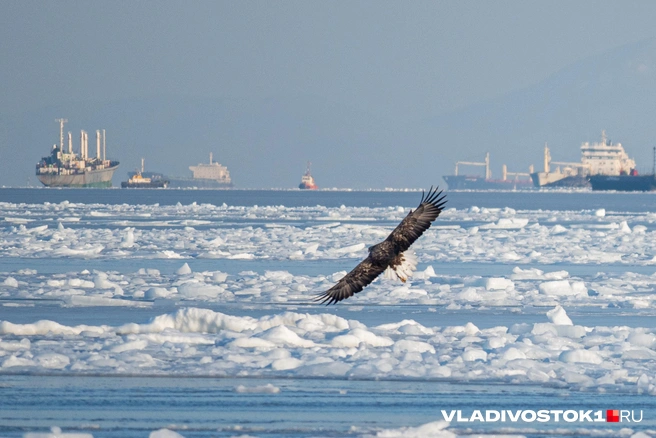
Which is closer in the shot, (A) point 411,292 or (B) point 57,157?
(A) point 411,292

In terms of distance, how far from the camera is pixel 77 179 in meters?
125

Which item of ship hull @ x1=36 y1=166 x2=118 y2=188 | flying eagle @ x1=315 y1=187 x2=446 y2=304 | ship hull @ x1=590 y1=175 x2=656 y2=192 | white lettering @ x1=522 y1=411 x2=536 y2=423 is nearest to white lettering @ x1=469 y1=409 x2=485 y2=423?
white lettering @ x1=522 y1=411 x2=536 y2=423

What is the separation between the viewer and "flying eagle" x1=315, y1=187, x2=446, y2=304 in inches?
267

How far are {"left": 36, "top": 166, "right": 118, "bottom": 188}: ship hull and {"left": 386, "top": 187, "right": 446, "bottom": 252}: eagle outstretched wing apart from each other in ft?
396

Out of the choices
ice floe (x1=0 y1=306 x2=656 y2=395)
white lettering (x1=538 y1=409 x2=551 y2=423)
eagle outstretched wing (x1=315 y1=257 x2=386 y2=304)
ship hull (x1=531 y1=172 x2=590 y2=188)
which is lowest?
white lettering (x1=538 y1=409 x2=551 y2=423)

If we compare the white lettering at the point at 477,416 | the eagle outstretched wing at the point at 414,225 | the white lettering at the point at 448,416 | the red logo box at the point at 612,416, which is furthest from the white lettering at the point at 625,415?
the eagle outstretched wing at the point at 414,225

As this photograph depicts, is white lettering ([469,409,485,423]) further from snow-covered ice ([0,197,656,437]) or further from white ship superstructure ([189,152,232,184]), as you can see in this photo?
white ship superstructure ([189,152,232,184])

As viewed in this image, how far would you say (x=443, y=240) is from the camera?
880 inches

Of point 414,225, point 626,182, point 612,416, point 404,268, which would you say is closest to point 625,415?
point 612,416

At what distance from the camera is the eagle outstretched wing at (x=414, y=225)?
6.94 metres

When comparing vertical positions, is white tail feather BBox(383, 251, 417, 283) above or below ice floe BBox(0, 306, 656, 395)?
above

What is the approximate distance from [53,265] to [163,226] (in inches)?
531

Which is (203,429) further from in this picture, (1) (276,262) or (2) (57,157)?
(2) (57,157)

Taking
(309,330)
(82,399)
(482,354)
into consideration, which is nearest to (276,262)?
(309,330)
